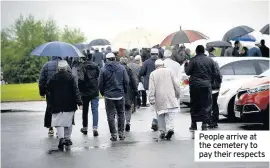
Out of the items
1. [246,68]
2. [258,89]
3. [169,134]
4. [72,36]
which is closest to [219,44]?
[246,68]

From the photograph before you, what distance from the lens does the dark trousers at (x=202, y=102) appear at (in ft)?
45.4

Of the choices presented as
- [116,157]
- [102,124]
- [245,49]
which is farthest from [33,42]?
[116,157]

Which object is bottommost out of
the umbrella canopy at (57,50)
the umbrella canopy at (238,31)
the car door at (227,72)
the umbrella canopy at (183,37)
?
the car door at (227,72)

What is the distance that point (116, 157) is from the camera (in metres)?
11.2

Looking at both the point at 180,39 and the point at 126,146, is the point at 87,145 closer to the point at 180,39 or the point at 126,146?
the point at 126,146

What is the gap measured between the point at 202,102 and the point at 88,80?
2.61 meters

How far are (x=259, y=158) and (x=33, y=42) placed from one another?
64602 mm

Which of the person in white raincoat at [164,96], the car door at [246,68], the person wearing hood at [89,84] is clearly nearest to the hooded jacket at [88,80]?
the person wearing hood at [89,84]

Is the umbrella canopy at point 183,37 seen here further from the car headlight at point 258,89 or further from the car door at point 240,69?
the car door at point 240,69

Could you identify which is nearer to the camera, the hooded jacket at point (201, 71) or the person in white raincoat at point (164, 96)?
the person in white raincoat at point (164, 96)

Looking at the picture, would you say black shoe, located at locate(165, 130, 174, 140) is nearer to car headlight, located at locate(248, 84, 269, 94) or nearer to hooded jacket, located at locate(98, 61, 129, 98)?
hooded jacket, located at locate(98, 61, 129, 98)

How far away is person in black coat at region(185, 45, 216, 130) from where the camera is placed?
13773 mm

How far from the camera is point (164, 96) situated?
13430 mm

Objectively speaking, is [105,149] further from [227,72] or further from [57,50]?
[227,72]
